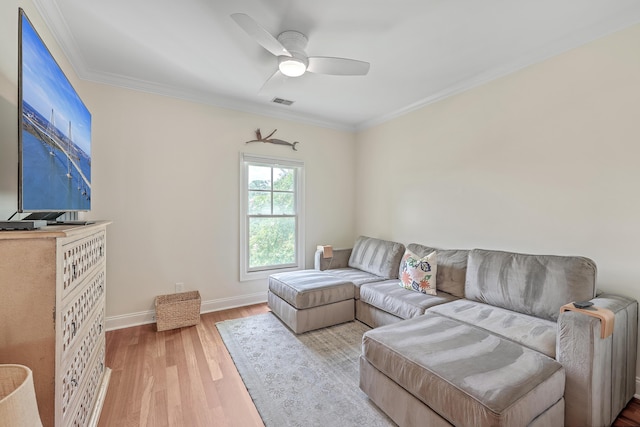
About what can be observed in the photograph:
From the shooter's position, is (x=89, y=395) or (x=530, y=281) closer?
(x=89, y=395)

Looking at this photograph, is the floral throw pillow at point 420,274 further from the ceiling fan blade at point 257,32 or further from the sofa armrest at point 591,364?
the ceiling fan blade at point 257,32

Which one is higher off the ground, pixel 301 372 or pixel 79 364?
pixel 79 364

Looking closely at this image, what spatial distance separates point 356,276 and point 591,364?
2.16 metres

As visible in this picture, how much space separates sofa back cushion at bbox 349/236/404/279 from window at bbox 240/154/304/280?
88 centimetres

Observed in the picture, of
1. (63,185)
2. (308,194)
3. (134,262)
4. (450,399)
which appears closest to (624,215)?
(450,399)

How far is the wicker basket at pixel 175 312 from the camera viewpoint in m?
2.84

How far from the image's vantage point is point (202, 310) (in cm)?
335

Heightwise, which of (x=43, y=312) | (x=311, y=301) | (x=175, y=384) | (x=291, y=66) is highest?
(x=291, y=66)

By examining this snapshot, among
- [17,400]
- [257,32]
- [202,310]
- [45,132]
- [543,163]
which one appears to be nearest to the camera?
[17,400]

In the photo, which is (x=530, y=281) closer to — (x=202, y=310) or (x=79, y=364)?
(x=79, y=364)

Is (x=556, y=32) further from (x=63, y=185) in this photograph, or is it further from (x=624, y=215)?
(x=63, y=185)

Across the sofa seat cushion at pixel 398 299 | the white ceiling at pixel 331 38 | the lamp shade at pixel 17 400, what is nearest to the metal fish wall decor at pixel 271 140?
the white ceiling at pixel 331 38

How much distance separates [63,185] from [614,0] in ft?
12.0

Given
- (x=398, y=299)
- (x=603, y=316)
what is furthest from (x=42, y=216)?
(x=603, y=316)
